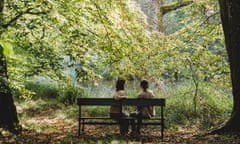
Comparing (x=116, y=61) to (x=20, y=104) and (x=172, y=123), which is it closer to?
(x=172, y=123)

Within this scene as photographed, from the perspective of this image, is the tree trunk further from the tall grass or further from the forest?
the tall grass

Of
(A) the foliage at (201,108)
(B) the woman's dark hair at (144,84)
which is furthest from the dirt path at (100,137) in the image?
(B) the woman's dark hair at (144,84)

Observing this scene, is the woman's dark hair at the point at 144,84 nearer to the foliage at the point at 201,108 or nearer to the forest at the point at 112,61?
A: the forest at the point at 112,61

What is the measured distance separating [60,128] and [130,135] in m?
2.47

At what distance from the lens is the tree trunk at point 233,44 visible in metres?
7.01

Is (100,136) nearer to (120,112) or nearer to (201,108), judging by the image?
(120,112)

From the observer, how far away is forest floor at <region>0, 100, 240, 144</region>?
22.7 ft

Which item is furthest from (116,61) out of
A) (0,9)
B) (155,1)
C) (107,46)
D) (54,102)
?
(155,1)

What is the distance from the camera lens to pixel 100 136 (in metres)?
8.06

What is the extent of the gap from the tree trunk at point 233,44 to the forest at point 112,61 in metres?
0.02

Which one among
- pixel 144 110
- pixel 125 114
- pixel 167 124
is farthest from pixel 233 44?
pixel 167 124

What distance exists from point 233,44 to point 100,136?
3457mm

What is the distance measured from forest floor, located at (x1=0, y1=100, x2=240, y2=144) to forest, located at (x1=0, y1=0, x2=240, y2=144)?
0.07ft

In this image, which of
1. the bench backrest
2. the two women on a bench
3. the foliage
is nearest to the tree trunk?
the bench backrest
